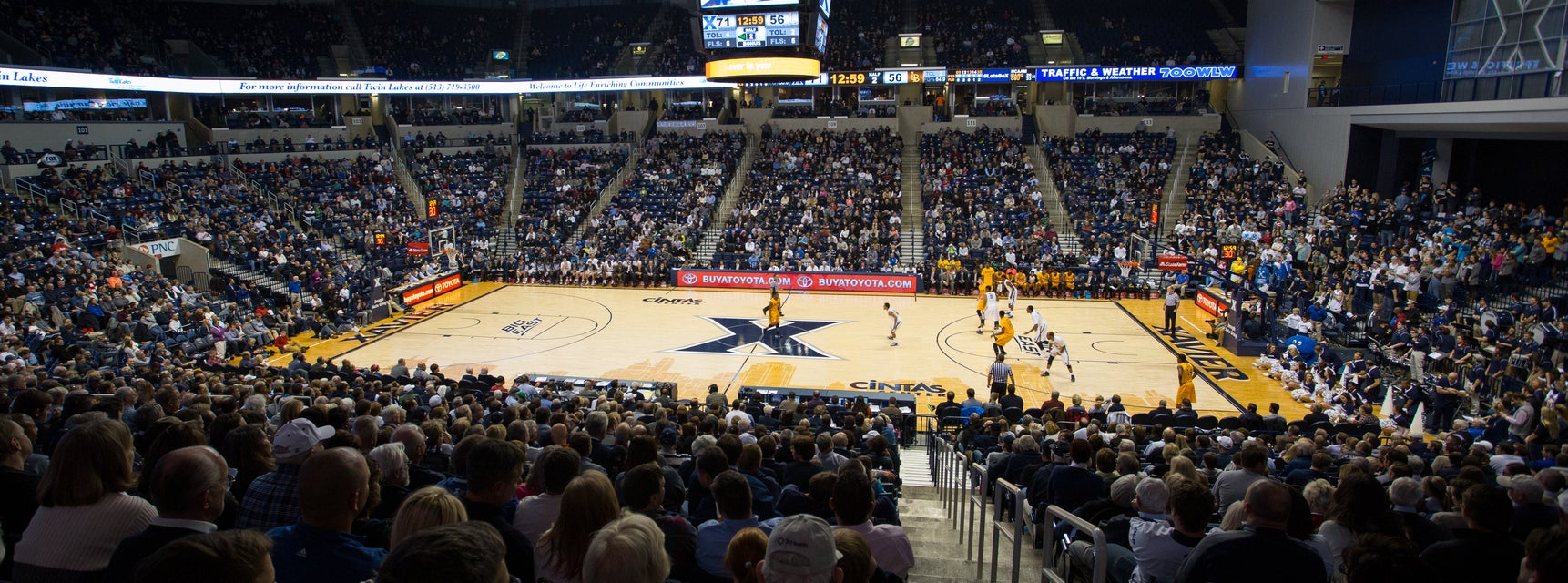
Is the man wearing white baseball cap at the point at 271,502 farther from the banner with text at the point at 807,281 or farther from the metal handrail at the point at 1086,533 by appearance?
the banner with text at the point at 807,281

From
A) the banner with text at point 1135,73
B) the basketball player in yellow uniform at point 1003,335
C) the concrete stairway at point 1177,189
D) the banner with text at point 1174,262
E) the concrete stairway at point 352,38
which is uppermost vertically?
the concrete stairway at point 352,38

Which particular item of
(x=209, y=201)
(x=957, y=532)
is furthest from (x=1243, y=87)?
(x=209, y=201)

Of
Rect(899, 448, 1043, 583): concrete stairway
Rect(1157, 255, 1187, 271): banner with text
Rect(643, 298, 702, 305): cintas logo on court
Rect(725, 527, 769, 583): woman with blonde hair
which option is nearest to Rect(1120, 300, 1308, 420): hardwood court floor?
Rect(1157, 255, 1187, 271): banner with text

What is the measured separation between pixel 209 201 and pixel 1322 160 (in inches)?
1560

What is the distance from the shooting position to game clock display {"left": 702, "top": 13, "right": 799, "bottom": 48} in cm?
2058

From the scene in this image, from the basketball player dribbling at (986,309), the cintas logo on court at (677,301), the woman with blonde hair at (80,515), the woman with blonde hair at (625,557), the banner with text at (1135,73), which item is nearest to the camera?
the woman with blonde hair at (625,557)

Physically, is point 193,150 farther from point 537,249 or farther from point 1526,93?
point 1526,93

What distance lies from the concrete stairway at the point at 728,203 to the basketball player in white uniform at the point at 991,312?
36.0 feet

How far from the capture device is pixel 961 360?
2181 centimetres

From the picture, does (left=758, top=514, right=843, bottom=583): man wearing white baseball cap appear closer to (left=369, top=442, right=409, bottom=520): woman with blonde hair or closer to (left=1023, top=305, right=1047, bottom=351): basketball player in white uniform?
(left=369, top=442, right=409, bottom=520): woman with blonde hair

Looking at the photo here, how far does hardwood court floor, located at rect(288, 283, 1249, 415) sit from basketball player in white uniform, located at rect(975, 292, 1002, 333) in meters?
0.50

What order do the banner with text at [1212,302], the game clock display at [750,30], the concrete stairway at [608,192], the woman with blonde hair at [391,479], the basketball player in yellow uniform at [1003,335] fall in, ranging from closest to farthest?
the woman with blonde hair at [391,479], the basketball player in yellow uniform at [1003,335], the game clock display at [750,30], the banner with text at [1212,302], the concrete stairway at [608,192]

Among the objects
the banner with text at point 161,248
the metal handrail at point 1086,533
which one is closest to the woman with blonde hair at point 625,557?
the metal handrail at point 1086,533

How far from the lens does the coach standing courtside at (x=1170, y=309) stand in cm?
2433
